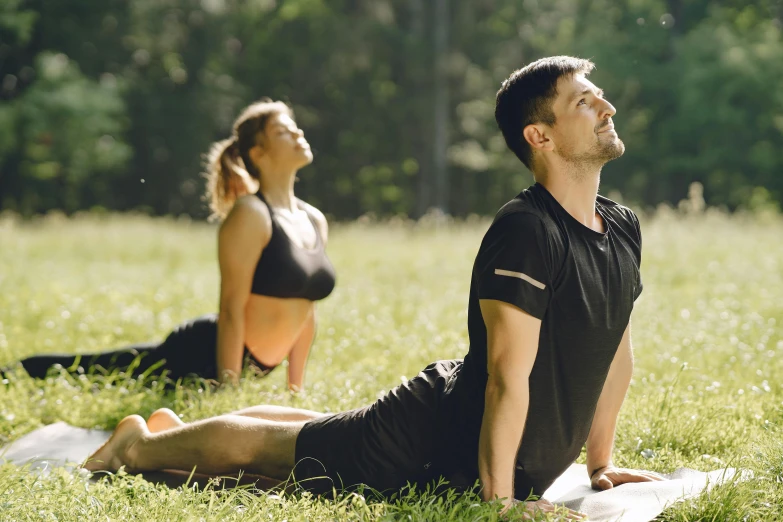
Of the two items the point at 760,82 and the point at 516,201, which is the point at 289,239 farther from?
the point at 760,82

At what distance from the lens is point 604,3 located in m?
30.7

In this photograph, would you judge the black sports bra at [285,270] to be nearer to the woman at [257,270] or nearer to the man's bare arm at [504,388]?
the woman at [257,270]

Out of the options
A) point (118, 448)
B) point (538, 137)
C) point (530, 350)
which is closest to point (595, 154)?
point (538, 137)

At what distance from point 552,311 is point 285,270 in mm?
2140

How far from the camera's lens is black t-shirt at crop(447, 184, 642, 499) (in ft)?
8.80

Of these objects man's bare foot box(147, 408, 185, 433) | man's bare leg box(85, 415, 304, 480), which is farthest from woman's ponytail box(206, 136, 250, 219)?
man's bare leg box(85, 415, 304, 480)

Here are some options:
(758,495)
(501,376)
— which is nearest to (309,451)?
(501,376)

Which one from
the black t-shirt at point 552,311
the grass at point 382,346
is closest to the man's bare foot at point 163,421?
the grass at point 382,346

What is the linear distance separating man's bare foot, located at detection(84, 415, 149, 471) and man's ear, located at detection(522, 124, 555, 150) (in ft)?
6.64

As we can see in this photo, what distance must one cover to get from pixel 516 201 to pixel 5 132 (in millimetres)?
25194

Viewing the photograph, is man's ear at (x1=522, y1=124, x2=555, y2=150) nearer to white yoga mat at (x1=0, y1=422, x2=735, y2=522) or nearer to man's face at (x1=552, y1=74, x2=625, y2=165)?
man's face at (x1=552, y1=74, x2=625, y2=165)

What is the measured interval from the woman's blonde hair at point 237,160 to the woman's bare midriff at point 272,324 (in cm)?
69

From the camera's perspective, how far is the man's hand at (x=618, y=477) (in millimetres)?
3257

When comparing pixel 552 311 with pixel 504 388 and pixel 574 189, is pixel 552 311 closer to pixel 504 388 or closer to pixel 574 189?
pixel 504 388
